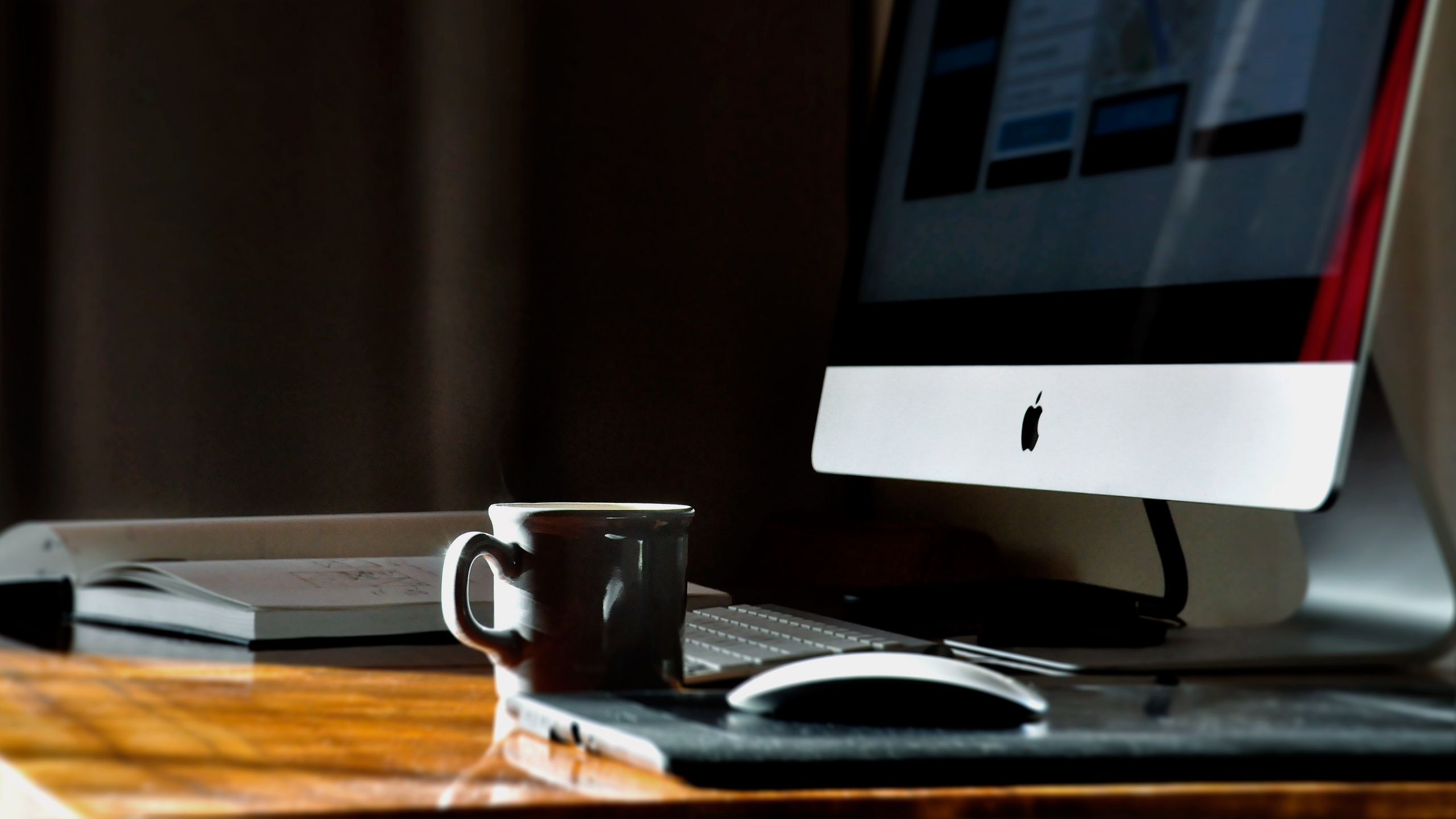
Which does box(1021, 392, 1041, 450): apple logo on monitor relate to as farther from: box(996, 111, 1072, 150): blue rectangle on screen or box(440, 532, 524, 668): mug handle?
box(440, 532, 524, 668): mug handle

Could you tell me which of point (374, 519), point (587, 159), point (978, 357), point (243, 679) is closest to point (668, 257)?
point (587, 159)

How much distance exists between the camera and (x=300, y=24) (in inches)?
54.3

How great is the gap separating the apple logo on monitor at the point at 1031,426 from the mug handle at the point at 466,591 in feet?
1.16

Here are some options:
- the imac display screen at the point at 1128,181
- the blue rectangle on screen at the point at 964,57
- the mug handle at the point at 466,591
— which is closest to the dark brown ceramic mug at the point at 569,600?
the mug handle at the point at 466,591

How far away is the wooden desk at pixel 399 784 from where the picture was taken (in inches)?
14.3

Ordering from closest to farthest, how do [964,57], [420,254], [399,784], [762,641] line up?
[399,784], [762,641], [964,57], [420,254]

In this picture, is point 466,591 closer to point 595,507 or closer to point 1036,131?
point 595,507

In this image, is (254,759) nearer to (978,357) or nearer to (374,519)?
(978,357)

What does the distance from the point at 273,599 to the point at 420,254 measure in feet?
2.43

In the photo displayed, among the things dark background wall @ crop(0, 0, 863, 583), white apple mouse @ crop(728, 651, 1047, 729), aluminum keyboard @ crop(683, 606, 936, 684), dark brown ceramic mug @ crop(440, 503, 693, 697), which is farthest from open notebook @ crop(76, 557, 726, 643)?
dark background wall @ crop(0, 0, 863, 583)

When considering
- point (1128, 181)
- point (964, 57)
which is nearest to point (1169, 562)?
point (1128, 181)

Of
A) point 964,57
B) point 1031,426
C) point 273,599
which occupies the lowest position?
point 273,599

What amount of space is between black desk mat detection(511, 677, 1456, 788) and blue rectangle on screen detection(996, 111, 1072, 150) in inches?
17.6

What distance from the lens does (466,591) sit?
53 centimetres
